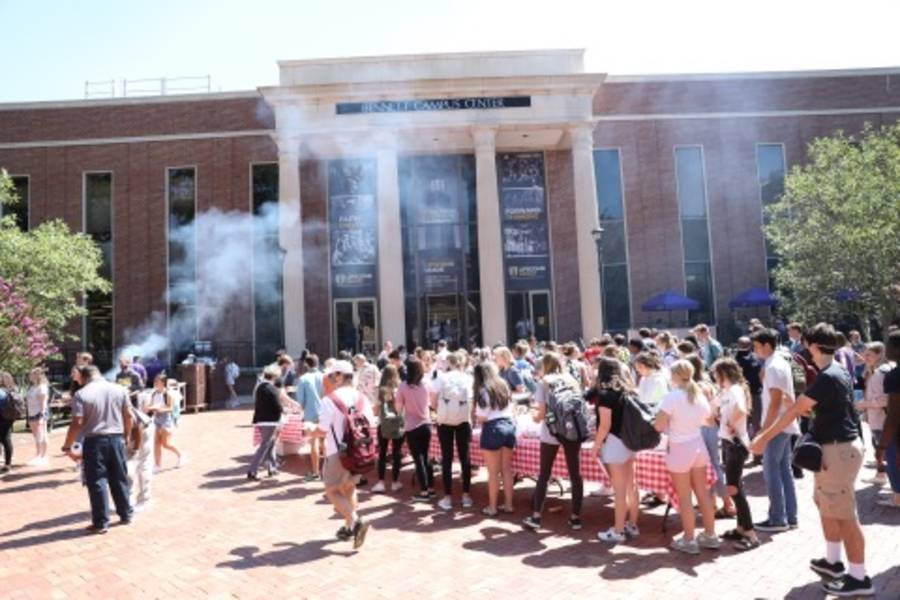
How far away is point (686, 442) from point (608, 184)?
21.2 meters

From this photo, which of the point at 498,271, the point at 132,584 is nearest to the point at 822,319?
the point at 498,271

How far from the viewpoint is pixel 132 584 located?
5000mm

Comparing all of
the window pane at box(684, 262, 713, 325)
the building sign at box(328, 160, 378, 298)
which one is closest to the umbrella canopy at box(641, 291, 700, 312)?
the window pane at box(684, 262, 713, 325)

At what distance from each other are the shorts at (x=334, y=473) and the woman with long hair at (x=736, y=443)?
137 inches

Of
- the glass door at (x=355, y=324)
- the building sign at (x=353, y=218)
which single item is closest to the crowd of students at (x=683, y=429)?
the building sign at (x=353, y=218)

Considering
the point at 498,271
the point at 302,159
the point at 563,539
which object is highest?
the point at 302,159

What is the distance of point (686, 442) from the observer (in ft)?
16.8

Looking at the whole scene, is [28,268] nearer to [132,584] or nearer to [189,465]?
[189,465]

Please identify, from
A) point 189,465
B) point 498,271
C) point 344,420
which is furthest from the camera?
point 498,271

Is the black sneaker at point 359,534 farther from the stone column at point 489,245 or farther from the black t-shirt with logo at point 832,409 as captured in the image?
the stone column at point 489,245

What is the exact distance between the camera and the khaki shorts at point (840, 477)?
13.4 ft

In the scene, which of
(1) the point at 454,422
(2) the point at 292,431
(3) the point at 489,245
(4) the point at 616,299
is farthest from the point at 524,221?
(1) the point at 454,422

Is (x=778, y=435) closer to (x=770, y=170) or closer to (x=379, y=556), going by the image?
(x=379, y=556)

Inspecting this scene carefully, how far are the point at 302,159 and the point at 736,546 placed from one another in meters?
22.0
